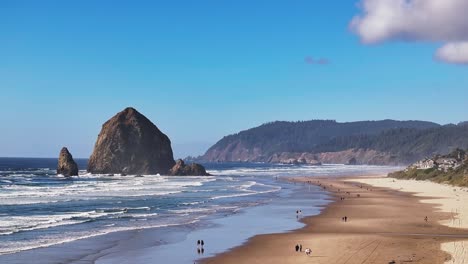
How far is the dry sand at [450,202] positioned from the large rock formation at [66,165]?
68892 mm

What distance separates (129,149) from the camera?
139875mm

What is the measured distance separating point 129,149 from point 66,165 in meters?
20.0

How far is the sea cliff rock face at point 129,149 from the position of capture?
454 feet

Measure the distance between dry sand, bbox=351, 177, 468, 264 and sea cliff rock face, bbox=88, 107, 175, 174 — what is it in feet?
216

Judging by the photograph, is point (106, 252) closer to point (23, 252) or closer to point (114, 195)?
point (23, 252)

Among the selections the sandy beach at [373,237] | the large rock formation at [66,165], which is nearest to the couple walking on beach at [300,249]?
the sandy beach at [373,237]

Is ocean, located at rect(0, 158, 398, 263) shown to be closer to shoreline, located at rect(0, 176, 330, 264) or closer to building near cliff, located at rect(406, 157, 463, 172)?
shoreline, located at rect(0, 176, 330, 264)

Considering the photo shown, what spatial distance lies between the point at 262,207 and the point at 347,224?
1511cm

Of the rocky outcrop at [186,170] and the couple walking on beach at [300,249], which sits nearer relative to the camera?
the couple walking on beach at [300,249]

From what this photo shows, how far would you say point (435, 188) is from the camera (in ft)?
266

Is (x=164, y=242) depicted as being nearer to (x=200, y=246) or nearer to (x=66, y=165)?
(x=200, y=246)

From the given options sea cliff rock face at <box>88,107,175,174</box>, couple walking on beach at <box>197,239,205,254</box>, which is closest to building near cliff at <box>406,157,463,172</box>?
sea cliff rock face at <box>88,107,175,174</box>

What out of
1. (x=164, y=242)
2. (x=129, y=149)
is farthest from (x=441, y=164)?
(x=164, y=242)

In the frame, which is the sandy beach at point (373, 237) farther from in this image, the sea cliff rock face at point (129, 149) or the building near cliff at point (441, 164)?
the sea cliff rock face at point (129, 149)
